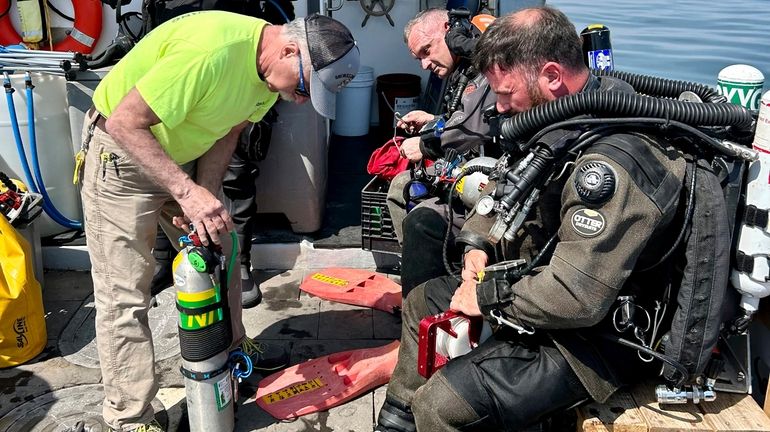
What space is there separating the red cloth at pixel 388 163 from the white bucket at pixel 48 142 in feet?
6.78

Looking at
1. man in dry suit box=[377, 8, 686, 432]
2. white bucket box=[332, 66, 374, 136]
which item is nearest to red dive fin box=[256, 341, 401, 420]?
man in dry suit box=[377, 8, 686, 432]

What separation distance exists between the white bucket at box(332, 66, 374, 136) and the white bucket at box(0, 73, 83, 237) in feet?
9.21

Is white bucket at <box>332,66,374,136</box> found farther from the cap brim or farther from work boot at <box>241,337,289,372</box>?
the cap brim

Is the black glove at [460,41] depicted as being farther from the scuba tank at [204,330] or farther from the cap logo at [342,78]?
the scuba tank at [204,330]

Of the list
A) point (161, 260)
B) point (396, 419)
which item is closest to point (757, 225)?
point (396, 419)

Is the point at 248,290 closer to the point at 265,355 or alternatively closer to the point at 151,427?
the point at 265,355

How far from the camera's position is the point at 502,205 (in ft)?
6.81

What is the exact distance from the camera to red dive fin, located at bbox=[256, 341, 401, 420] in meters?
3.13

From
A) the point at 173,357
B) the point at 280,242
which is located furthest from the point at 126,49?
the point at 173,357

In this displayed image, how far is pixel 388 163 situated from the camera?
4129mm

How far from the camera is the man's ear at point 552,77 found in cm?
221

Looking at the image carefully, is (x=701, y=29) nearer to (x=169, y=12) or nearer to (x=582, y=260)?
(x=169, y=12)

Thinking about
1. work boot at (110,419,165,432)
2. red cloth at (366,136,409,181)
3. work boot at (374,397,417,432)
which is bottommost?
work boot at (110,419,165,432)

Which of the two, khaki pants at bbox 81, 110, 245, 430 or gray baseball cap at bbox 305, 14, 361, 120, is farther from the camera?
khaki pants at bbox 81, 110, 245, 430
